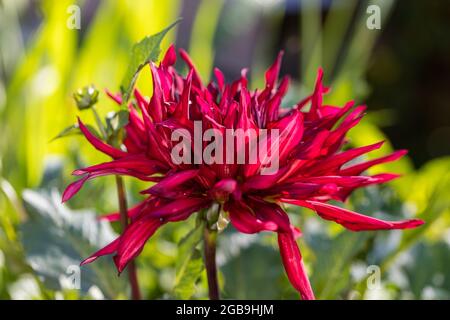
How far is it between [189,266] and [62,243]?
0.49ft

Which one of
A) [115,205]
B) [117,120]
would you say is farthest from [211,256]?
[115,205]

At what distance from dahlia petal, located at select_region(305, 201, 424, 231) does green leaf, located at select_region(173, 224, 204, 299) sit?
0.09 m

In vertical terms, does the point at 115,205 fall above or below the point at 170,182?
below

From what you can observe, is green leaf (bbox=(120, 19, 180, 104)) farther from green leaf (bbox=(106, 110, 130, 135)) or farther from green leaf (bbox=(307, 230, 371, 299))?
green leaf (bbox=(307, 230, 371, 299))

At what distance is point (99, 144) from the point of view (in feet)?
1.32

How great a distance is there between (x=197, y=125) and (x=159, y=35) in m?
0.07

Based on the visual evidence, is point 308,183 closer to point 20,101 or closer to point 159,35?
point 159,35

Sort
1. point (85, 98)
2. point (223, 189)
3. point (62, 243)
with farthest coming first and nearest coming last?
point (62, 243) < point (85, 98) < point (223, 189)

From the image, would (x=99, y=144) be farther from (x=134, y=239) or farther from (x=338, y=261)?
(x=338, y=261)

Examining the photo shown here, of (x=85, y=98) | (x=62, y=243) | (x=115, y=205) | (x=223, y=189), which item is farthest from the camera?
(x=115, y=205)

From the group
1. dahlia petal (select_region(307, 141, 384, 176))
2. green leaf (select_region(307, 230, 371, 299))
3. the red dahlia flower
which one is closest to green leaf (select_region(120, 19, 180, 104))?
the red dahlia flower

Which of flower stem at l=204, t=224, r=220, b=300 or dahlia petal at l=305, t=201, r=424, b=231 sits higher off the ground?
dahlia petal at l=305, t=201, r=424, b=231

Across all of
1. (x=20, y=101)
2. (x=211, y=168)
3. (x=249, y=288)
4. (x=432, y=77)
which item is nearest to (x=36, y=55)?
(x=20, y=101)

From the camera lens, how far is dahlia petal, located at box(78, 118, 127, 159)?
0.40 m
